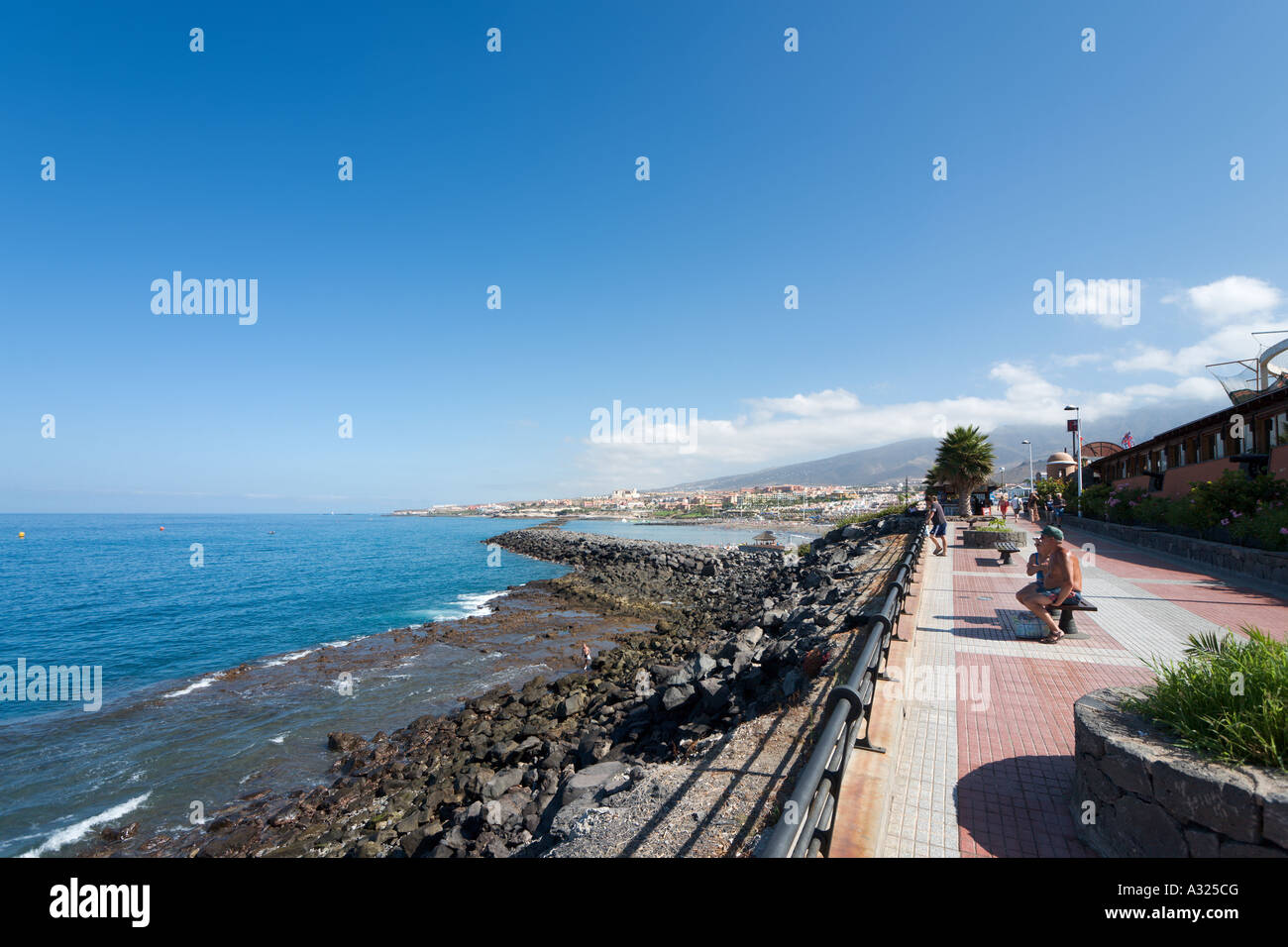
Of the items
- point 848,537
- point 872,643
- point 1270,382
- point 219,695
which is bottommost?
point 219,695

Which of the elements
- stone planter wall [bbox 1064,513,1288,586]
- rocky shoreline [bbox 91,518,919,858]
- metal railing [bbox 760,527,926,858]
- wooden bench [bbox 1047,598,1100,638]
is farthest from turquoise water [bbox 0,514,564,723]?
stone planter wall [bbox 1064,513,1288,586]

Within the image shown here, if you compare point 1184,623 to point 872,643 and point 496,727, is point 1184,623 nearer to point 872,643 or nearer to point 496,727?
point 872,643

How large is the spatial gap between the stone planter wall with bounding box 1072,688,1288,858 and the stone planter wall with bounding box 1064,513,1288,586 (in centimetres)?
1355

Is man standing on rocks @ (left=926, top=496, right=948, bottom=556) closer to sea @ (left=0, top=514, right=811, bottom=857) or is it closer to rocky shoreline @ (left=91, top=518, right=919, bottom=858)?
rocky shoreline @ (left=91, top=518, right=919, bottom=858)

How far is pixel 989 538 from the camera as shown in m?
18.3

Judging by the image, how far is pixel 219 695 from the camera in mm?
17031

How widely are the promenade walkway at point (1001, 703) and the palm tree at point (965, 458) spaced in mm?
23379

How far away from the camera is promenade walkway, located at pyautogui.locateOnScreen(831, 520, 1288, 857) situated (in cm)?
351

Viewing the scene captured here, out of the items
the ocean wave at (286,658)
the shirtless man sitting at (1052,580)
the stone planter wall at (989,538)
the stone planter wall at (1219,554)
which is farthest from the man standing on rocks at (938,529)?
the ocean wave at (286,658)

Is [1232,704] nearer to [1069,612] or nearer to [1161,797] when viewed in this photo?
[1161,797]

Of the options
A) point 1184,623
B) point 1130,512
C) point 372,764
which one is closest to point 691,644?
point 372,764
